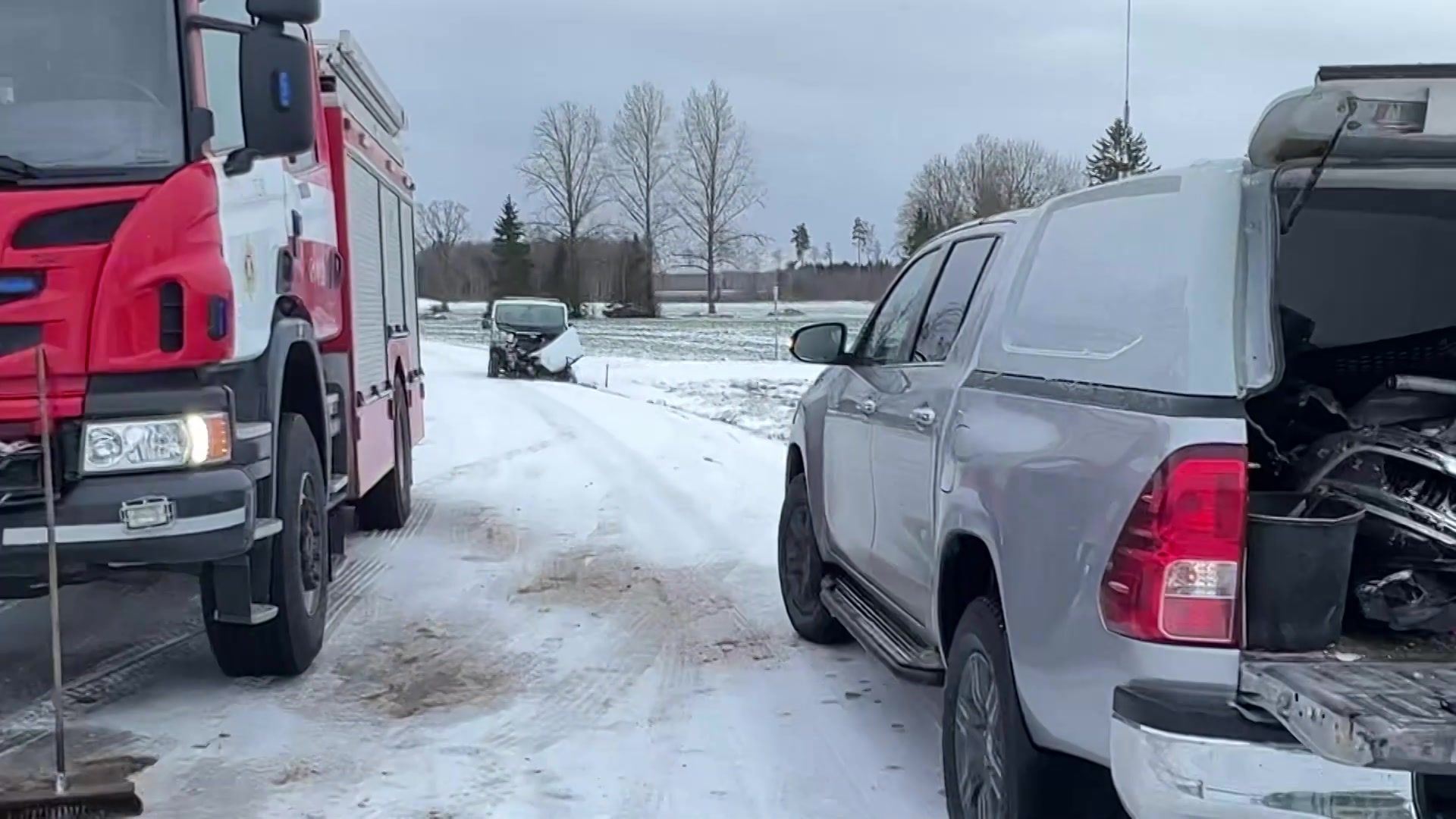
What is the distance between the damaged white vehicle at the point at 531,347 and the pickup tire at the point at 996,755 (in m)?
24.0

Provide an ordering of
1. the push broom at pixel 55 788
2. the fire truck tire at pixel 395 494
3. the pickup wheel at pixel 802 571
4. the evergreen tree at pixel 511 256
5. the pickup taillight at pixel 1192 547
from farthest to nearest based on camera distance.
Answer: the evergreen tree at pixel 511 256 → the fire truck tire at pixel 395 494 → the pickup wheel at pixel 802 571 → the push broom at pixel 55 788 → the pickup taillight at pixel 1192 547

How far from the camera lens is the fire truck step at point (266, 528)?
498 centimetres

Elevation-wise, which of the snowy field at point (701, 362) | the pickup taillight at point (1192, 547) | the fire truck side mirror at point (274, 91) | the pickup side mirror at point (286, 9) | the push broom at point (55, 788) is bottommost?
the snowy field at point (701, 362)

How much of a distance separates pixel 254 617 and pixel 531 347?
22938 mm

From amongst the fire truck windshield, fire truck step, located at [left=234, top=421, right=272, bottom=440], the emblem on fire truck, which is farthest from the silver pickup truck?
the fire truck windshield

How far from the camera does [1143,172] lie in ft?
11.7

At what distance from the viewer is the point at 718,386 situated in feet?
84.5

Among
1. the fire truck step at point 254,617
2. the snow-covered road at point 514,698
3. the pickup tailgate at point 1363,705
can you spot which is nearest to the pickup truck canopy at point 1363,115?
the pickup tailgate at point 1363,705

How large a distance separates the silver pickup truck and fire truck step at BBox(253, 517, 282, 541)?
250 cm

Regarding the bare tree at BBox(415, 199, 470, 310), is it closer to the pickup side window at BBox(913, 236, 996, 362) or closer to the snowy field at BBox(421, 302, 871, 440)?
the snowy field at BBox(421, 302, 871, 440)

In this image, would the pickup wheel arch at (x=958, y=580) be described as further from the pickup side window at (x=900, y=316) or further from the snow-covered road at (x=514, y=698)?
the pickup side window at (x=900, y=316)

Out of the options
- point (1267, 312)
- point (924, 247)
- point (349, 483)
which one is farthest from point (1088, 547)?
point (349, 483)

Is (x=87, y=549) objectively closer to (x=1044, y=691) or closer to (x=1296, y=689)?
(x=1044, y=691)

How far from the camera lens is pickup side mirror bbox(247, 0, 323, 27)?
4629mm
